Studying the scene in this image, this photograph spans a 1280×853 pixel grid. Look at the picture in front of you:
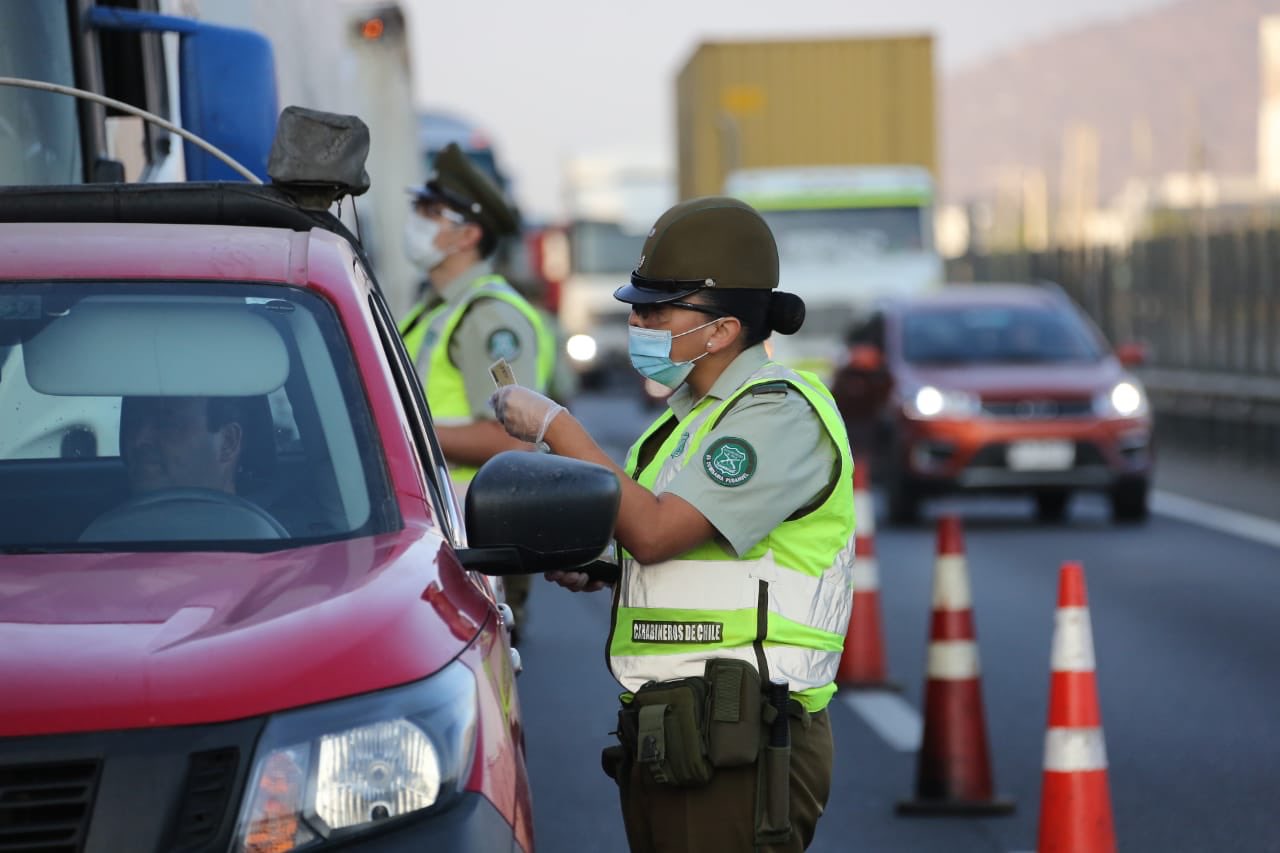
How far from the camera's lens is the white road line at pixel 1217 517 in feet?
56.1

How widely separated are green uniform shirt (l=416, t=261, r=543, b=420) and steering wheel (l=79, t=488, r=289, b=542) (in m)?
3.11

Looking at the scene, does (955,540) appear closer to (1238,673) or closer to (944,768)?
(944,768)

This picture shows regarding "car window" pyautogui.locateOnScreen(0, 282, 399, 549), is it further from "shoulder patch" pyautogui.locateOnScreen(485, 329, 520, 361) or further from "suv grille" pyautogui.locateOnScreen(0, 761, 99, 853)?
"shoulder patch" pyautogui.locateOnScreen(485, 329, 520, 361)

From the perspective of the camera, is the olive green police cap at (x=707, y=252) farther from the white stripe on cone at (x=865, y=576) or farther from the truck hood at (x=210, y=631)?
the white stripe on cone at (x=865, y=576)

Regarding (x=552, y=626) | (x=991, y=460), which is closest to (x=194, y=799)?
(x=552, y=626)

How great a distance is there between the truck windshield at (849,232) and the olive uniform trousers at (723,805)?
23.9 meters

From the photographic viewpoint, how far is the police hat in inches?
321

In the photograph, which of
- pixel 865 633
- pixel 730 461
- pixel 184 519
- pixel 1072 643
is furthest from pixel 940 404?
pixel 184 519

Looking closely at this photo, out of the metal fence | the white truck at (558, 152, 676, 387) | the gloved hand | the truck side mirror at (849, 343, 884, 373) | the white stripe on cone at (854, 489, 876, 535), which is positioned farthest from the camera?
the white truck at (558, 152, 676, 387)

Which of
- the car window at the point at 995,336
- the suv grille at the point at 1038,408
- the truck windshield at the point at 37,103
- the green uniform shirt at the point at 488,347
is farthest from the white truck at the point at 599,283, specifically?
the green uniform shirt at the point at 488,347

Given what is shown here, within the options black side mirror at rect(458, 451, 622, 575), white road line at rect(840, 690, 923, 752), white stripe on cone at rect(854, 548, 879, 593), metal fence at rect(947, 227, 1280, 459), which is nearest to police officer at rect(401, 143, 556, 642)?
white road line at rect(840, 690, 923, 752)

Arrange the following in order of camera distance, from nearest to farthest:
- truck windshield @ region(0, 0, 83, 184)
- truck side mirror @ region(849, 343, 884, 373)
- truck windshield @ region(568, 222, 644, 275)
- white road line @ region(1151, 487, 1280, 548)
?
truck windshield @ region(0, 0, 83, 184) → white road line @ region(1151, 487, 1280, 548) → truck side mirror @ region(849, 343, 884, 373) → truck windshield @ region(568, 222, 644, 275)

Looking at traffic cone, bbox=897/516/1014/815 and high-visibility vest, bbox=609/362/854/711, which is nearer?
high-visibility vest, bbox=609/362/854/711

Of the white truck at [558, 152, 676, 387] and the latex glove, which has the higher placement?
the latex glove
